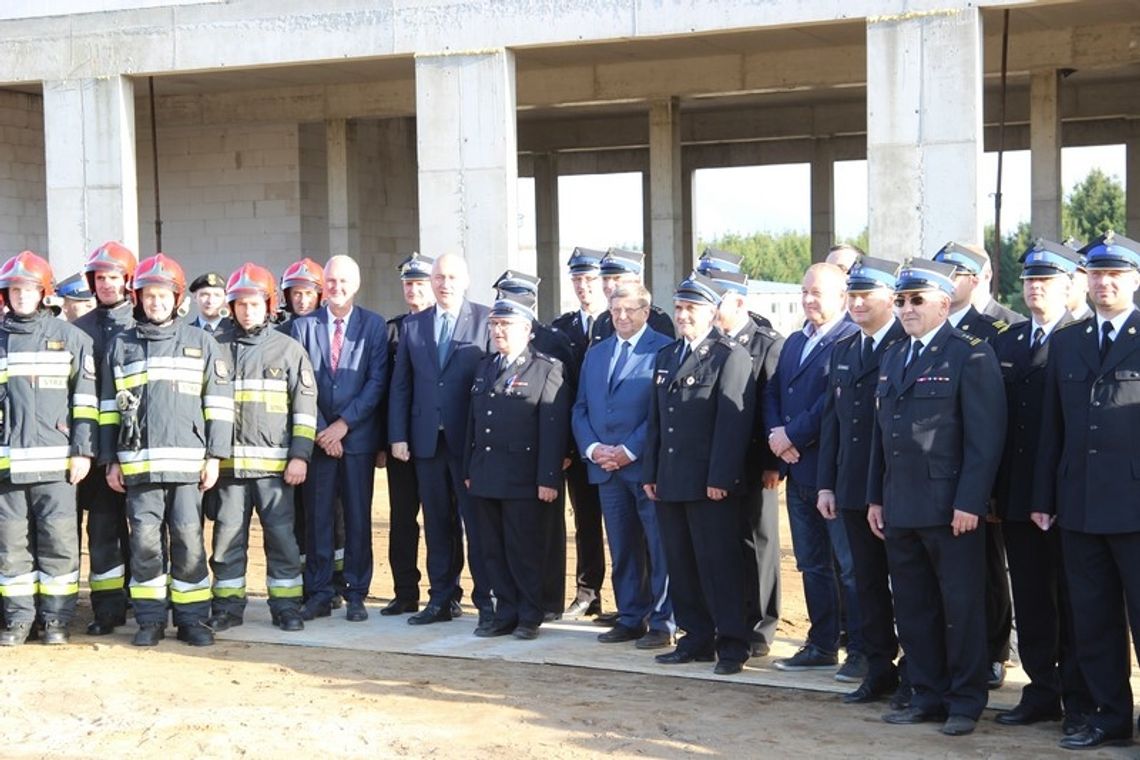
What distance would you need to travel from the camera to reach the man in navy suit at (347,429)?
8.65 m

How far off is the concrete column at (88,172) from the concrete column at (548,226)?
13626 millimetres

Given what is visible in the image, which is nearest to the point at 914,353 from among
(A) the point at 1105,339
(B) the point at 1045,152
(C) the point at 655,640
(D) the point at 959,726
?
(A) the point at 1105,339

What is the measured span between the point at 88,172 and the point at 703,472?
9.78 metres

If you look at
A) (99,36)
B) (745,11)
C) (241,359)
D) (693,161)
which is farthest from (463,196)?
(693,161)

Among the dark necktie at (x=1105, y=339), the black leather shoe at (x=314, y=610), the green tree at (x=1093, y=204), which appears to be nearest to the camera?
the dark necktie at (x=1105, y=339)

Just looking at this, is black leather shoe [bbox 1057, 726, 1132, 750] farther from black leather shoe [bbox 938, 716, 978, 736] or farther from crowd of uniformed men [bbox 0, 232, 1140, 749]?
black leather shoe [bbox 938, 716, 978, 736]

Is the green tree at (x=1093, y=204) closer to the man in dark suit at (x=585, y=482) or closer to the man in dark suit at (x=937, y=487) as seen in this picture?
the man in dark suit at (x=585, y=482)

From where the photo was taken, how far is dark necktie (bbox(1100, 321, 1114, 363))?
585cm

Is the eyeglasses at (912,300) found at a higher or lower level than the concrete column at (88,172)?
lower

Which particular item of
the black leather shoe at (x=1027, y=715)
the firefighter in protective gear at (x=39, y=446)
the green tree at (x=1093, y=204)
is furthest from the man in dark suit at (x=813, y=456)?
the green tree at (x=1093, y=204)

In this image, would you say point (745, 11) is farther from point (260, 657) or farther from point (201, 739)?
point (201, 739)

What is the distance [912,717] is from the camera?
6285mm

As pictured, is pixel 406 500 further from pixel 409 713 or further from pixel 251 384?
pixel 409 713

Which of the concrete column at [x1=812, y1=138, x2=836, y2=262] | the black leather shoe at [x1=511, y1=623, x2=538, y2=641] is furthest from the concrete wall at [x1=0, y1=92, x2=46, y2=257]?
the black leather shoe at [x1=511, y1=623, x2=538, y2=641]
